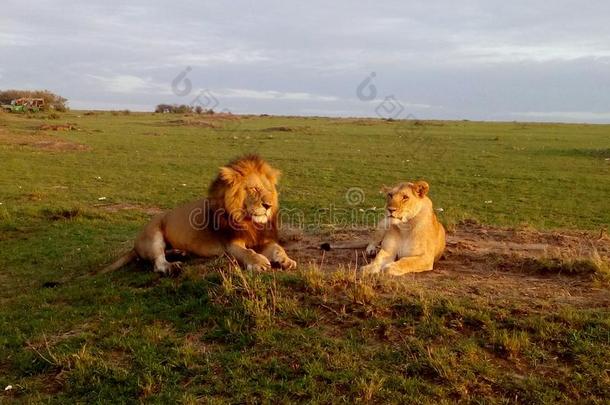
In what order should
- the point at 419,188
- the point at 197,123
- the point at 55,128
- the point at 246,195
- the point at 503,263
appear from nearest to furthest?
the point at 246,195
the point at 419,188
the point at 503,263
the point at 55,128
the point at 197,123

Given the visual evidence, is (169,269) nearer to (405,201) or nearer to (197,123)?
(405,201)

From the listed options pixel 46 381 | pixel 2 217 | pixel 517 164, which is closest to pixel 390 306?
pixel 46 381

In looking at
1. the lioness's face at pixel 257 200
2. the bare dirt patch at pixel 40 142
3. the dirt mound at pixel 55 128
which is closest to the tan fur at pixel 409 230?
the lioness's face at pixel 257 200

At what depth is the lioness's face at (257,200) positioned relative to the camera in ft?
20.4

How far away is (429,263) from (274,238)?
5.67ft

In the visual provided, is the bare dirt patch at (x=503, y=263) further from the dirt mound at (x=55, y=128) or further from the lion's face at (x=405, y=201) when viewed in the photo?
the dirt mound at (x=55, y=128)

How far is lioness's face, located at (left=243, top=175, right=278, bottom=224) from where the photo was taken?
20.4ft

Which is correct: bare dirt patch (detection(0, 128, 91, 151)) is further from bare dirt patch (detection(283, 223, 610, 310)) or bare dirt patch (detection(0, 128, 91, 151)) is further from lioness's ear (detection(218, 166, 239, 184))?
lioness's ear (detection(218, 166, 239, 184))

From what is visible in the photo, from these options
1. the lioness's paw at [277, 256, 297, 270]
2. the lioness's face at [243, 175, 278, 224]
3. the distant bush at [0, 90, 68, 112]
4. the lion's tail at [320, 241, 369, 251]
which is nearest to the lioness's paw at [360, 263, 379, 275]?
the lioness's paw at [277, 256, 297, 270]

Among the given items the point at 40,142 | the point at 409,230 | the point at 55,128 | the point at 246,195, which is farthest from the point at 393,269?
the point at 55,128

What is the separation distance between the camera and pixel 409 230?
6371 mm

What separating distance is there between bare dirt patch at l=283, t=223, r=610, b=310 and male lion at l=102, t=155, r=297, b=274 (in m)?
0.56

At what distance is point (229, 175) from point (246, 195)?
0.27 metres

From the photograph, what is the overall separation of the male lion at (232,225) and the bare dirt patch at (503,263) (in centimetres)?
56
